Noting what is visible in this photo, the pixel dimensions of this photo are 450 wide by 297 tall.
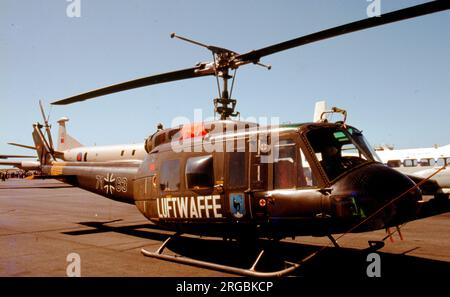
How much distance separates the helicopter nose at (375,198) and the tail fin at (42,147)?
13463mm

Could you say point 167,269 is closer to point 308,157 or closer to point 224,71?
point 308,157

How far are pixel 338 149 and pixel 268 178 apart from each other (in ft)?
4.06

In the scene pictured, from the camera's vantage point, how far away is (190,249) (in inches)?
333

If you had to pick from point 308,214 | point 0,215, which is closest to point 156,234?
point 308,214

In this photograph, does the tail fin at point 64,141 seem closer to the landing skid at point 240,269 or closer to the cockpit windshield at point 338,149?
the landing skid at point 240,269

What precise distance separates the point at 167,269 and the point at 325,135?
147 inches

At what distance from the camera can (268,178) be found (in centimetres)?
602

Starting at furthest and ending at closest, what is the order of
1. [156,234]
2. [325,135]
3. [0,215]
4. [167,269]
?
1. [0,215]
2. [156,234]
3. [167,269]
4. [325,135]

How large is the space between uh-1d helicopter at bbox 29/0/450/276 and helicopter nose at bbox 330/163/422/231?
14mm

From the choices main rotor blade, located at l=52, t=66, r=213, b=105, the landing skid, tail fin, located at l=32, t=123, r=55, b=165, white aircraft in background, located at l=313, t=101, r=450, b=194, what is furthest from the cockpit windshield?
white aircraft in background, located at l=313, t=101, r=450, b=194

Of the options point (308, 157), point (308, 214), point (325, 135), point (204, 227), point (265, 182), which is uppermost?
point (325, 135)

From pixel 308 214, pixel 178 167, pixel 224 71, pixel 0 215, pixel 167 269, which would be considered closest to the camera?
pixel 308 214

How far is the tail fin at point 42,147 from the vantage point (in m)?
15.4

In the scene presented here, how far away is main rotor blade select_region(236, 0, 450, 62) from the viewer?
509cm
